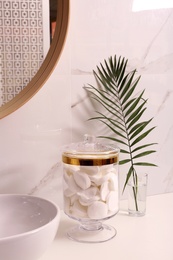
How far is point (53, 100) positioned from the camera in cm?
98

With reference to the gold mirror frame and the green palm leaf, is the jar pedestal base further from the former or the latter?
the gold mirror frame

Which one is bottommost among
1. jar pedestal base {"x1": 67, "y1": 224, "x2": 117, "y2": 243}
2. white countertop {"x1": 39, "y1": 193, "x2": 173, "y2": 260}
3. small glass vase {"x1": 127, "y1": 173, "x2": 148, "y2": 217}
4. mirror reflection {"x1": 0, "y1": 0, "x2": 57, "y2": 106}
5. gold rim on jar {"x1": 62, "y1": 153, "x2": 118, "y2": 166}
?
white countertop {"x1": 39, "y1": 193, "x2": 173, "y2": 260}

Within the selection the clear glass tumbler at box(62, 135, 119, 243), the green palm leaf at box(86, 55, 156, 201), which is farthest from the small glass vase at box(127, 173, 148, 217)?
the clear glass tumbler at box(62, 135, 119, 243)

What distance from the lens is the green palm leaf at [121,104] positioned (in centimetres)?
100

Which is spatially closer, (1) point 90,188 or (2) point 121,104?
(1) point 90,188

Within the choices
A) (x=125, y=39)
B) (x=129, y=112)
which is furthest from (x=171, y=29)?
(x=129, y=112)

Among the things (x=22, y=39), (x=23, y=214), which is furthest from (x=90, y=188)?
(x=22, y=39)

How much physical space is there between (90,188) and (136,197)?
0.73 feet

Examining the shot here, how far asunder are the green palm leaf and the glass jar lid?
101mm

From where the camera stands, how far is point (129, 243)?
84 centimetres

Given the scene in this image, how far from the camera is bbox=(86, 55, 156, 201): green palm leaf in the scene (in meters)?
1.00

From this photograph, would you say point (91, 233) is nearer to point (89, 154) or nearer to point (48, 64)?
point (89, 154)

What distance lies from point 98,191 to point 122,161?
196 mm

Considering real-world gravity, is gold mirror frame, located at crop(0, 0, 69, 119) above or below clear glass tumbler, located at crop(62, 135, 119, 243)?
above
